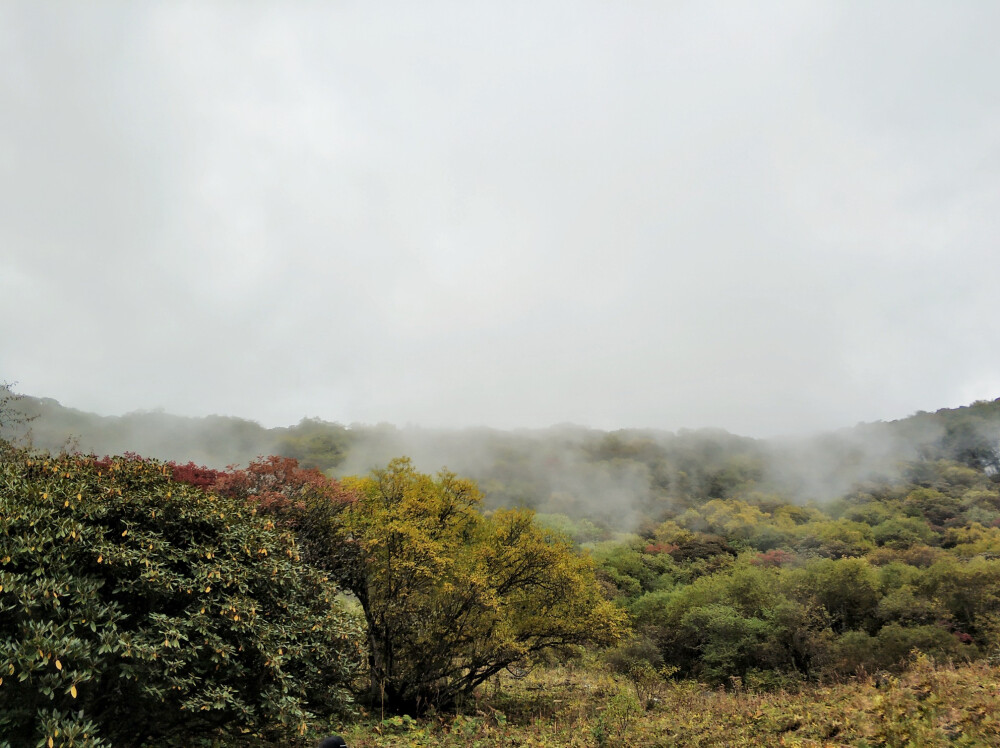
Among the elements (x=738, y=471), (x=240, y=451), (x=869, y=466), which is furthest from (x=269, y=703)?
(x=869, y=466)

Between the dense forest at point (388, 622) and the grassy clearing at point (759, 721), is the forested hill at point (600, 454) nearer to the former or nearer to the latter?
the dense forest at point (388, 622)

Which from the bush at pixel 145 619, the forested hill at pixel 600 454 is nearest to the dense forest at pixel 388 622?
the bush at pixel 145 619

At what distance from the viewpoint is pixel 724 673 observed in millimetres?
27047

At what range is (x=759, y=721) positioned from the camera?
10.5 meters

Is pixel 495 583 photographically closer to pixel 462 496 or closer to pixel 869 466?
pixel 462 496

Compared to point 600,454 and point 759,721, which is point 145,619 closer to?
point 759,721

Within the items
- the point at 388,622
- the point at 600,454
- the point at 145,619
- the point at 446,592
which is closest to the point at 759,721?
the point at 446,592

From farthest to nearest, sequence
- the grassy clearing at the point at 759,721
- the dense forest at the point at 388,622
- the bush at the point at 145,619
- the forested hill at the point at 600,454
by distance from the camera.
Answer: the forested hill at the point at 600,454 < the grassy clearing at the point at 759,721 < the dense forest at the point at 388,622 < the bush at the point at 145,619

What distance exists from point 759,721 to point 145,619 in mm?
11692

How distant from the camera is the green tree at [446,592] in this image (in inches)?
641

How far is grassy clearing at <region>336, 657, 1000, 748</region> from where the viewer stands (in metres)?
7.88

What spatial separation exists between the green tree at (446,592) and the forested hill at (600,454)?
2766 inches

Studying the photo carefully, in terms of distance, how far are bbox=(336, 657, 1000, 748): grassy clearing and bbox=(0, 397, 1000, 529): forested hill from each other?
73345 mm

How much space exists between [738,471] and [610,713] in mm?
129326
